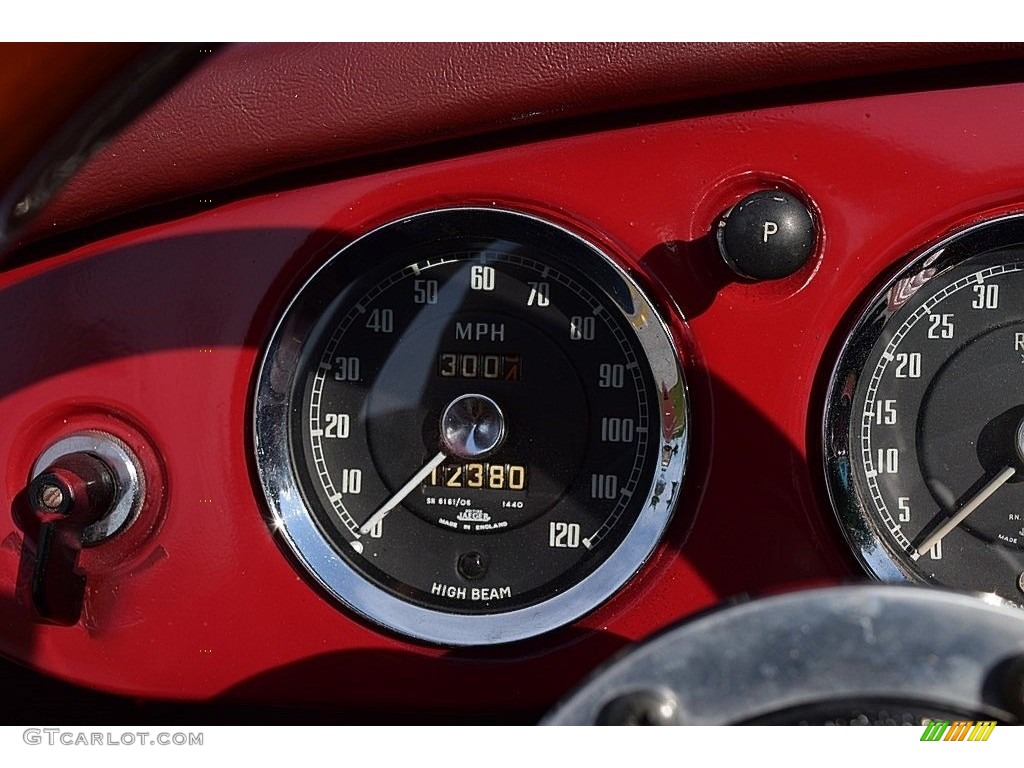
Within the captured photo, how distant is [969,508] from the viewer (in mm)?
1815

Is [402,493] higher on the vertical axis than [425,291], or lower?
lower

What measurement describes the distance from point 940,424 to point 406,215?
3.18ft

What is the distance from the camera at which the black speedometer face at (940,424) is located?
5.91 feet

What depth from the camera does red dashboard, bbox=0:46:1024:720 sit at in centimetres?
175

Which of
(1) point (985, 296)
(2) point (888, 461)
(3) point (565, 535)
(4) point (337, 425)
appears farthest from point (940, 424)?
(4) point (337, 425)

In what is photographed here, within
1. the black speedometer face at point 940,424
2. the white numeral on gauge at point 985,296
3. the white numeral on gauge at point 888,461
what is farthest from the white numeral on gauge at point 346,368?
the white numeral on gauge at point 985,296

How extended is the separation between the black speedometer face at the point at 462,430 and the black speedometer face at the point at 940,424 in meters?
0.33

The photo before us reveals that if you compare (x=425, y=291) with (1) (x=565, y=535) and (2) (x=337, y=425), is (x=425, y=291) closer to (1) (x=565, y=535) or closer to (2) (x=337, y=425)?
(2) (x=337, y=425)

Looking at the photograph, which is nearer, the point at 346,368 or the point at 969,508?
the point at 969,508

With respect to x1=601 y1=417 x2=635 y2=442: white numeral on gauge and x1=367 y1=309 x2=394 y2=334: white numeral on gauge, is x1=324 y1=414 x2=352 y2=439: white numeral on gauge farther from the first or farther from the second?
x1=601 y1=417 x2=635 y2=442: white numeral on gauge

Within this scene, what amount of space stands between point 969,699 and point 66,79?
1.47 m

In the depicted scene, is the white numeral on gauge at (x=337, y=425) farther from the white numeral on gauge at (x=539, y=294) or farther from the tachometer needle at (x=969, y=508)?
the tachometer needle at (x=969, y=508)

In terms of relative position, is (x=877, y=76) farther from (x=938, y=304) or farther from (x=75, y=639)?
(x=75, y=639)
